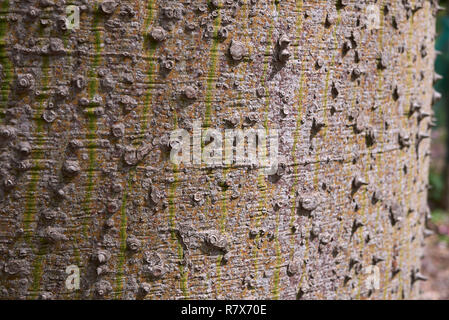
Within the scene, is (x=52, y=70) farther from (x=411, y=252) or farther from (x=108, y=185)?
(x=411, y=252)

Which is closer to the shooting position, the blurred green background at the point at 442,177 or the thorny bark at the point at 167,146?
the thorny bark at the point at 167,146

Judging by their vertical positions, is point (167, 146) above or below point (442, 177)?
below

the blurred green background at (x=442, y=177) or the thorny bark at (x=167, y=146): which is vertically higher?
the blurred green background at (x=442, y=177)

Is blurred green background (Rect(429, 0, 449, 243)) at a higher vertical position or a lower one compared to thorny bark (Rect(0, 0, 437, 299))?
higher

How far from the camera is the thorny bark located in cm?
103

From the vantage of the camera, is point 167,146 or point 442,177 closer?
point 167,146

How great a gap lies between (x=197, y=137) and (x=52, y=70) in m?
0.32

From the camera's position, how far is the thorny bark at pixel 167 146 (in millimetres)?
1034

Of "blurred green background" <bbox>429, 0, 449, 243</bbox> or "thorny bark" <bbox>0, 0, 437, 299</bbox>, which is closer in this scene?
"thorny bark" <bbox>0, 0, 437, 299</bbox>

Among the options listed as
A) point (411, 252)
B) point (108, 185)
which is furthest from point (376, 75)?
point (108, 185)

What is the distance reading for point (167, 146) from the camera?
42.4 inches

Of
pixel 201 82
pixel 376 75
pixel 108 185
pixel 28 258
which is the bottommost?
pixel 28 258
